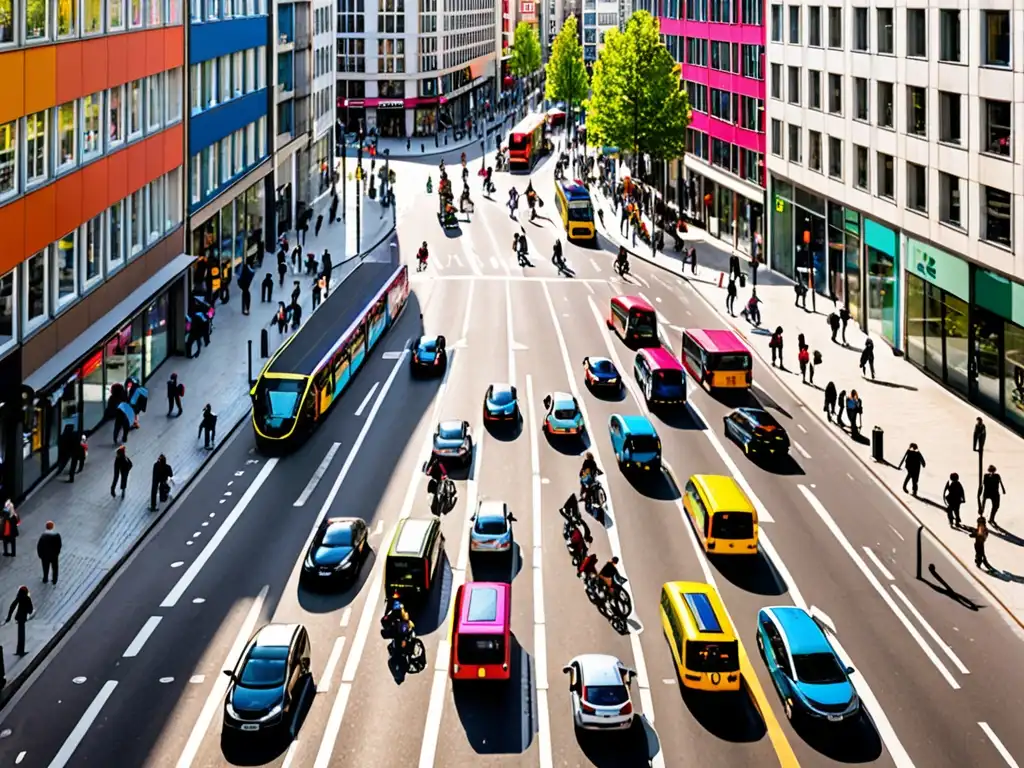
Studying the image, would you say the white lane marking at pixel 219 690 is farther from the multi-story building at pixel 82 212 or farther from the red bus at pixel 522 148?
the red bus at pixel 522 148

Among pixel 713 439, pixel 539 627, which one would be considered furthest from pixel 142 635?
pixel 713 439

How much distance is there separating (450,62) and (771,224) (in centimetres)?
10390

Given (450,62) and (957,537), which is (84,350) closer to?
(957,537)

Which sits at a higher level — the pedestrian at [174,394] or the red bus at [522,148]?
the red bus at [522,148]

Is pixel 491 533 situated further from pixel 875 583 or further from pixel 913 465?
pixel 913 465

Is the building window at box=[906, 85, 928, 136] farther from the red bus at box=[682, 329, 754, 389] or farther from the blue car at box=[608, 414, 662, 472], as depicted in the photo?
the blue car at box=[608, 414, 662, 472]

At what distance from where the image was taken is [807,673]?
25516 millimetres

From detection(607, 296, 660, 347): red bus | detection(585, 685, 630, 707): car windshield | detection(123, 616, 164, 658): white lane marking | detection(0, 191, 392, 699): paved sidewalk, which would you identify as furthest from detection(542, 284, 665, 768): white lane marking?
detection(0, 191, 392, 699): paved sidewalk

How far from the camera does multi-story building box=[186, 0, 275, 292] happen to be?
196 feet

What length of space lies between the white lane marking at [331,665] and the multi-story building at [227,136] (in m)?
33.0

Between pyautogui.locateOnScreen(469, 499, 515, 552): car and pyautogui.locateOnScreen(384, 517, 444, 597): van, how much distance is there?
1643 millimetres

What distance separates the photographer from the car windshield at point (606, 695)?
24.5 m

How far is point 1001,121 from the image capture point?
4450cm

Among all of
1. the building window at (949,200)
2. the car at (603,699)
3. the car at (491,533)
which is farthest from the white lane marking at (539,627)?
the building window at (949,200)
